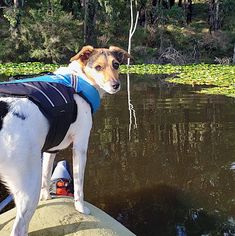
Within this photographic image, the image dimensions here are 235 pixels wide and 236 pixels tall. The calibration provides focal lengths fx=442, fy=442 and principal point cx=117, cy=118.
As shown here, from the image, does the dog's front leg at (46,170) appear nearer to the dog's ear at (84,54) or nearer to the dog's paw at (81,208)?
the dog's paw at (81,208)

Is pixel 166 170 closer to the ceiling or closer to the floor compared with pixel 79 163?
closer to the floor

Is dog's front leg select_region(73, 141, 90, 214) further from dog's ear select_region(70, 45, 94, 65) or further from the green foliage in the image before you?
the green foliage

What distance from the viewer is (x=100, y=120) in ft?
32.3

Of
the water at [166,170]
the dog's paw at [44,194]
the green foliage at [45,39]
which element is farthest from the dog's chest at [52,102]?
the green foliage at [45,39]

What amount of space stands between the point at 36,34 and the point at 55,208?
2676cm

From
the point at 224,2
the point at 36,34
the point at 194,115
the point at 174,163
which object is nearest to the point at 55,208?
the point at 174,163

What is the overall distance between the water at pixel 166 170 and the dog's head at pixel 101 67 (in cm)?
179

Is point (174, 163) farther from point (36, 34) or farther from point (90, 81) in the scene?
point (36, 34)

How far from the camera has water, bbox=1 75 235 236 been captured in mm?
5148

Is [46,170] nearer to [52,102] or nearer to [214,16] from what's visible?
[52,102]

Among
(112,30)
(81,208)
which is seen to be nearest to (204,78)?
(81,208)

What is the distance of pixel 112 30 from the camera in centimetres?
3406

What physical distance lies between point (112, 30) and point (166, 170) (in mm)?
28524

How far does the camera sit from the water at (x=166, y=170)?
5148 mm
